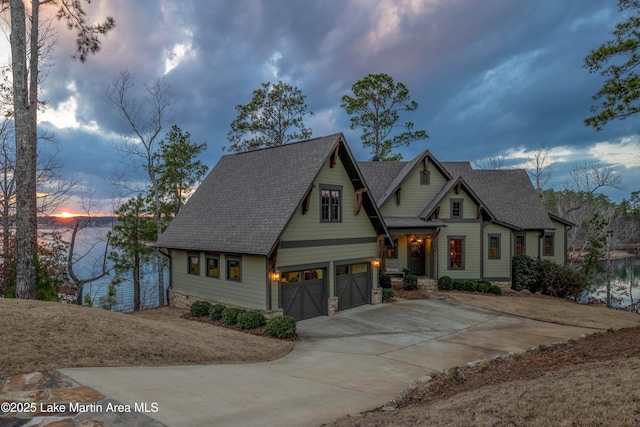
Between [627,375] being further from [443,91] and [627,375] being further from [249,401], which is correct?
[443,91]

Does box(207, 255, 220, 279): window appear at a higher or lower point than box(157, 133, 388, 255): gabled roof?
lower

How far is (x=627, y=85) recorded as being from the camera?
1034cm

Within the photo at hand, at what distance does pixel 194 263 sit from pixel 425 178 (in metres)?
15.3

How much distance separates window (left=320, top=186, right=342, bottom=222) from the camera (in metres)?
16.3

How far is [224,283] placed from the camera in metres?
16.1

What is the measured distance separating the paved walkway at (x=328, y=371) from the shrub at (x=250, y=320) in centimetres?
159

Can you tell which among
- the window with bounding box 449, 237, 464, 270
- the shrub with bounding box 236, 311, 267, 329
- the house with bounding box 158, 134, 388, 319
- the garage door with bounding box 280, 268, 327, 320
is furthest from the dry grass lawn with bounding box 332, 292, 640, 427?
the window with bounding box 449, 237, 464, 270

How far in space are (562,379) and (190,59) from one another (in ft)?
79.2

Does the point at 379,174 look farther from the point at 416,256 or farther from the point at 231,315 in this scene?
the point at 231,315

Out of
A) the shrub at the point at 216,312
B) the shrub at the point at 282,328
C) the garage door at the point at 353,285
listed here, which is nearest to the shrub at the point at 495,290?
the garage door at the point at 353,285

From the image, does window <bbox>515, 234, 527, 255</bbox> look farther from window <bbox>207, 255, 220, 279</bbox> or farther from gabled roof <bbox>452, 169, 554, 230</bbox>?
window <bbox>207, 255, 220, 279</bbox>

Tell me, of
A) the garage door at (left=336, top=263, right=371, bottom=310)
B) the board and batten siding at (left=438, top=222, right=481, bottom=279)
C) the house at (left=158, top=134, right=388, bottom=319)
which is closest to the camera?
the house at (left=158, top=134, right=388, bottom=319)

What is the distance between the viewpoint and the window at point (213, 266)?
1661 cm

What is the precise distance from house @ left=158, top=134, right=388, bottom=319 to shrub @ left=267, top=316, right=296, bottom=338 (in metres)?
1.20
